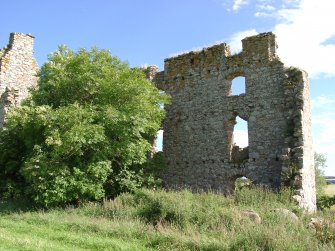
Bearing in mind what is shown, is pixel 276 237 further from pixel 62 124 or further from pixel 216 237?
pixel 62 124

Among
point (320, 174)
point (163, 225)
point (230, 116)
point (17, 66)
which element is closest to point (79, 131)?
point (163, 225)

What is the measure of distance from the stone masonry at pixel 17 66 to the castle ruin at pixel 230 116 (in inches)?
2.1

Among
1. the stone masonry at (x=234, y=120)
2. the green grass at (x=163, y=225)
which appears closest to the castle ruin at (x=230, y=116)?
the stone masonry at (x=234, y=120)

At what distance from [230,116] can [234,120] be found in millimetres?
308

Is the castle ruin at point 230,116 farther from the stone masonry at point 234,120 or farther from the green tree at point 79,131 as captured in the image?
the green tree at point 79,131

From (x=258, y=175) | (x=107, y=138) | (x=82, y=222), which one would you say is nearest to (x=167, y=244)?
(x=82, y=222)

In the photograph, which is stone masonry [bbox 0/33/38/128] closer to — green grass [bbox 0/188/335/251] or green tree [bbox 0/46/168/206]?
green tree [bbox 0/46/168/206]

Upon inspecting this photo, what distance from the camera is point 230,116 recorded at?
17484mm

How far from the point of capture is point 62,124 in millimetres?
14047

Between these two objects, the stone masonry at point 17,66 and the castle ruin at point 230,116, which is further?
the stone masonry at point 17,66

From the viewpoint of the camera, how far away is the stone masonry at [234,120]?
15.6 m

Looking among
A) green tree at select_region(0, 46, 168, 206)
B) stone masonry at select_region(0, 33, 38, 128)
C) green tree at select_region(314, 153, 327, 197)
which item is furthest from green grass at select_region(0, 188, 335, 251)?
green tree at select_region(314, 153, 327, 197)

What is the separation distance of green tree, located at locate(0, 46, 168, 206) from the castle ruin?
88.5 inches

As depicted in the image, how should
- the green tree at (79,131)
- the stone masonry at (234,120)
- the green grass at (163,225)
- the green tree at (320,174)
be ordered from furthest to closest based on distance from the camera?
the green tree at (320,174)
the stone masonry at (234,120)
the green tree at (79,131)
the green grass at (163,225)
